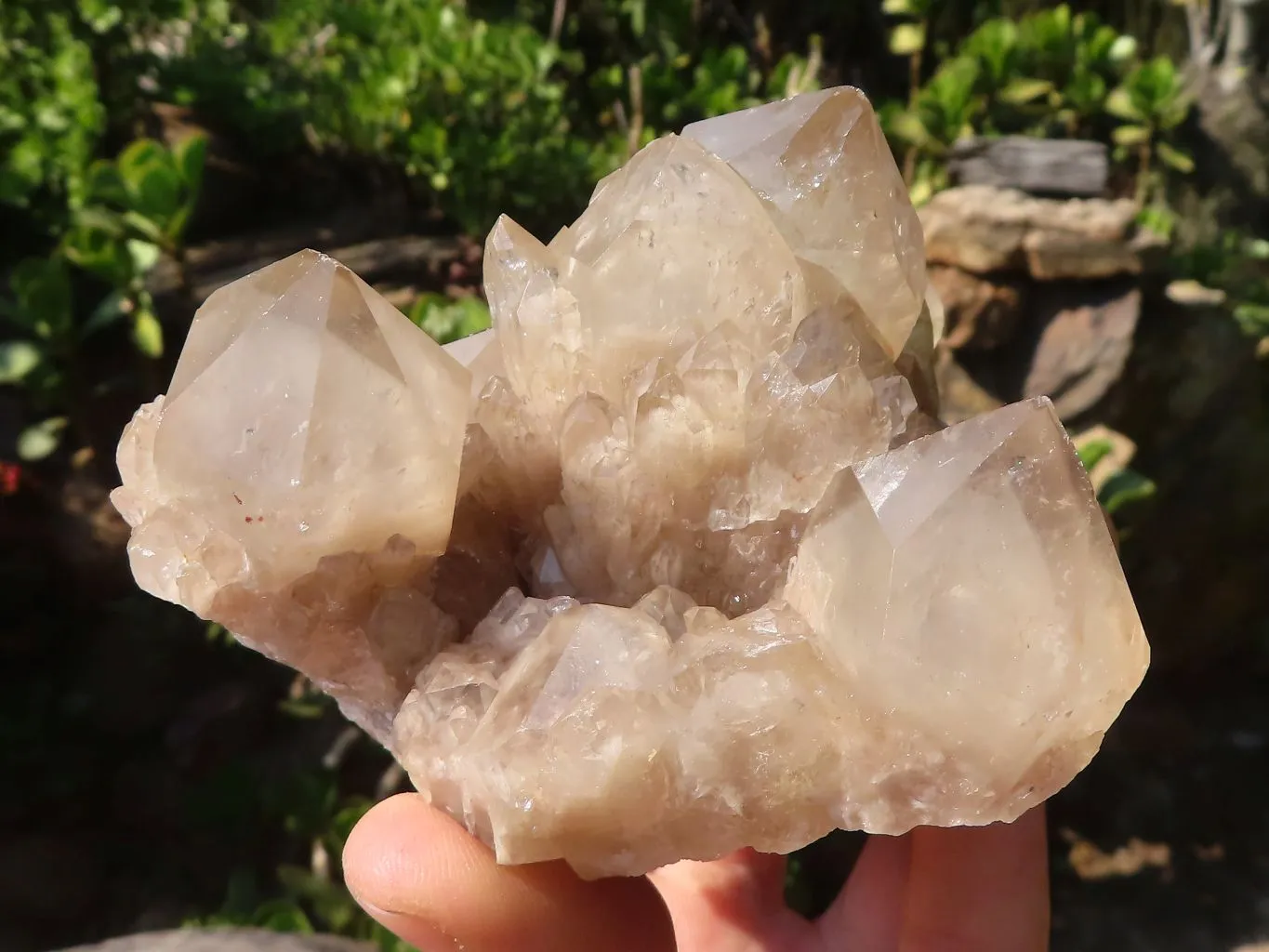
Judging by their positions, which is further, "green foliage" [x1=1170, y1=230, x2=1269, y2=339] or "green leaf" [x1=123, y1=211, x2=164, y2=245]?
"green foliage" [x1=1170, y1=230, x2=1269, y2=339]

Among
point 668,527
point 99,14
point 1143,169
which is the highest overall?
point 668,527

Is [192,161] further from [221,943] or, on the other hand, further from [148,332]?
[221,943]

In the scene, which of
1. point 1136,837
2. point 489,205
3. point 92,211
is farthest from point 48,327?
point 1136,837

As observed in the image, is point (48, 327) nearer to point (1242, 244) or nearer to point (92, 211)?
point (92, 211)

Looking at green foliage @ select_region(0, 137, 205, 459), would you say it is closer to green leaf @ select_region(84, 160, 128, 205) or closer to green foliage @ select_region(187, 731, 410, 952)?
green leaf @ select_region(84, 160, 128, 205)

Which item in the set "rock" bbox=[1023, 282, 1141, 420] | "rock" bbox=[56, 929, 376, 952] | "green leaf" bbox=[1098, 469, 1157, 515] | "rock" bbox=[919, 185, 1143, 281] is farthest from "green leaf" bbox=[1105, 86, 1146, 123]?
"rock" bbox=[56, 929, 376, 952]

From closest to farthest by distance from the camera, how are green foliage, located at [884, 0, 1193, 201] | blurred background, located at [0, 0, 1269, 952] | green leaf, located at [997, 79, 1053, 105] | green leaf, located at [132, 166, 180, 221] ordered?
green leaf, located at [132, 166, 180, 221] → blurred background, located at [0, 0, 1269, 952] → green foliage, located at [884, 0, 1193, 201] → green leaf, located at [997, 79, 1053, 105]

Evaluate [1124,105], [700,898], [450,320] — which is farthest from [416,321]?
[1124,105]
